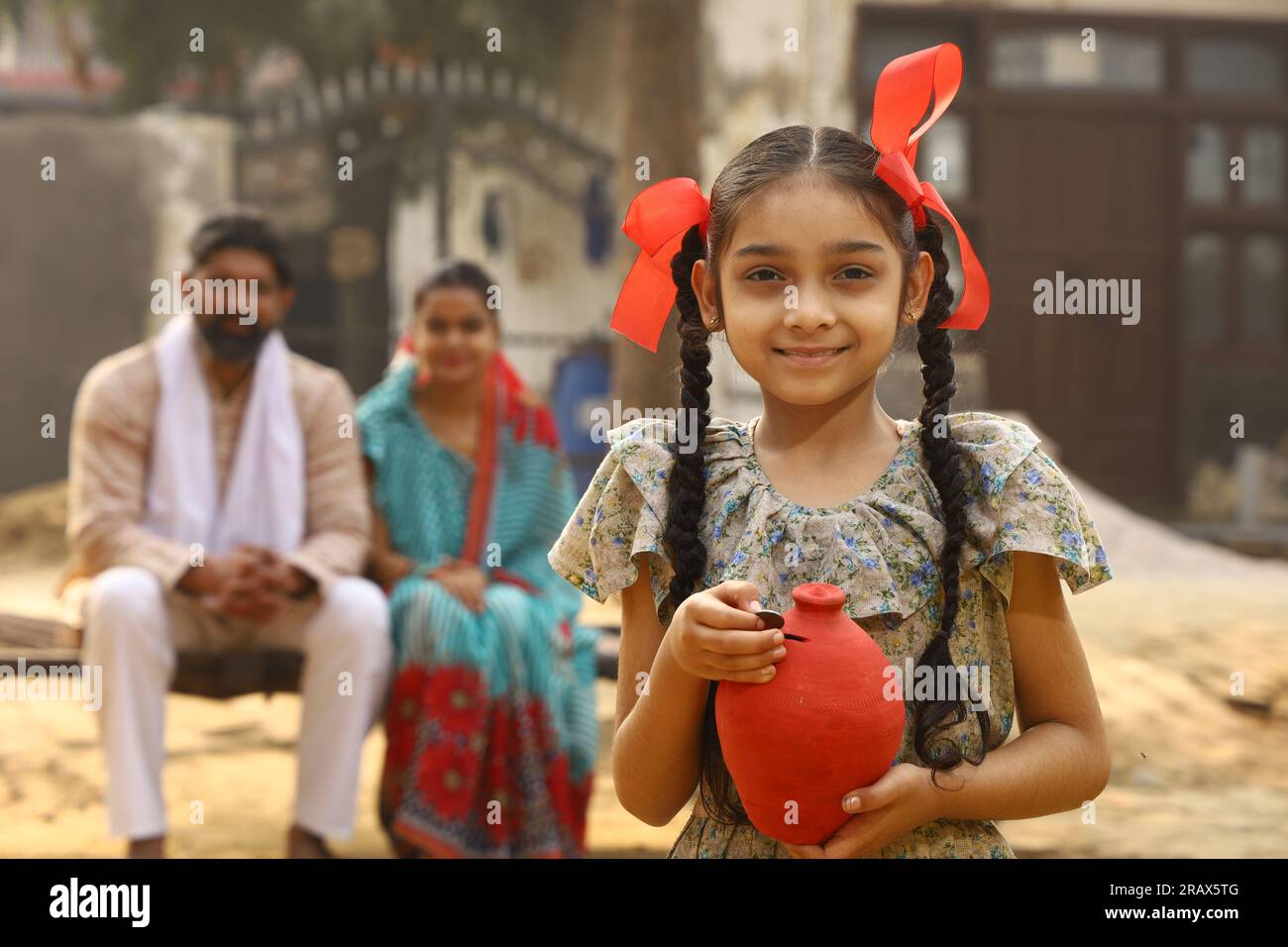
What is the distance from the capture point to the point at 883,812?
5.11ft

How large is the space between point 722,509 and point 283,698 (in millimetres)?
4843

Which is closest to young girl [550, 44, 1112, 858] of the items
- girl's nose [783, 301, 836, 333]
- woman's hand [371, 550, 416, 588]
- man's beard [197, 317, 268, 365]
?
girl's nose [783, 301, 836, 333]

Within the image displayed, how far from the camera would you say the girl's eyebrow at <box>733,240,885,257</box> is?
1.62 metres

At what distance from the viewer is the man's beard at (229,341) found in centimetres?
430

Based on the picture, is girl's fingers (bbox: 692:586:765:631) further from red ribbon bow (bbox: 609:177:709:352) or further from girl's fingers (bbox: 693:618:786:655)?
red ribbon bow (bbox: 609:177:709:352)

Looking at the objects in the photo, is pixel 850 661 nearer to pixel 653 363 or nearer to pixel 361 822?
pixel 361 822

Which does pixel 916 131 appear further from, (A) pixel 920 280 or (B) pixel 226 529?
(B) pixel 226 529

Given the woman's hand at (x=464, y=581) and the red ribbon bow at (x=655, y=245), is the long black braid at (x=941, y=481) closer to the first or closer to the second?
the red ribbon bow at (x=655, y=245)

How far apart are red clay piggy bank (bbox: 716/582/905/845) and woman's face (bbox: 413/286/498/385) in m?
3.00

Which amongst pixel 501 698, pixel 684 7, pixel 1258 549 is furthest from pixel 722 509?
pixel 1258 549

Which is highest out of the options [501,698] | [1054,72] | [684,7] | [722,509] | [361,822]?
[1054,72]

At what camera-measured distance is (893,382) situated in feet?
27.9

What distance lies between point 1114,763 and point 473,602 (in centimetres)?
251

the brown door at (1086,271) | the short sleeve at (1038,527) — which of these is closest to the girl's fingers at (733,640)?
the short sleeve at (1038,527)
